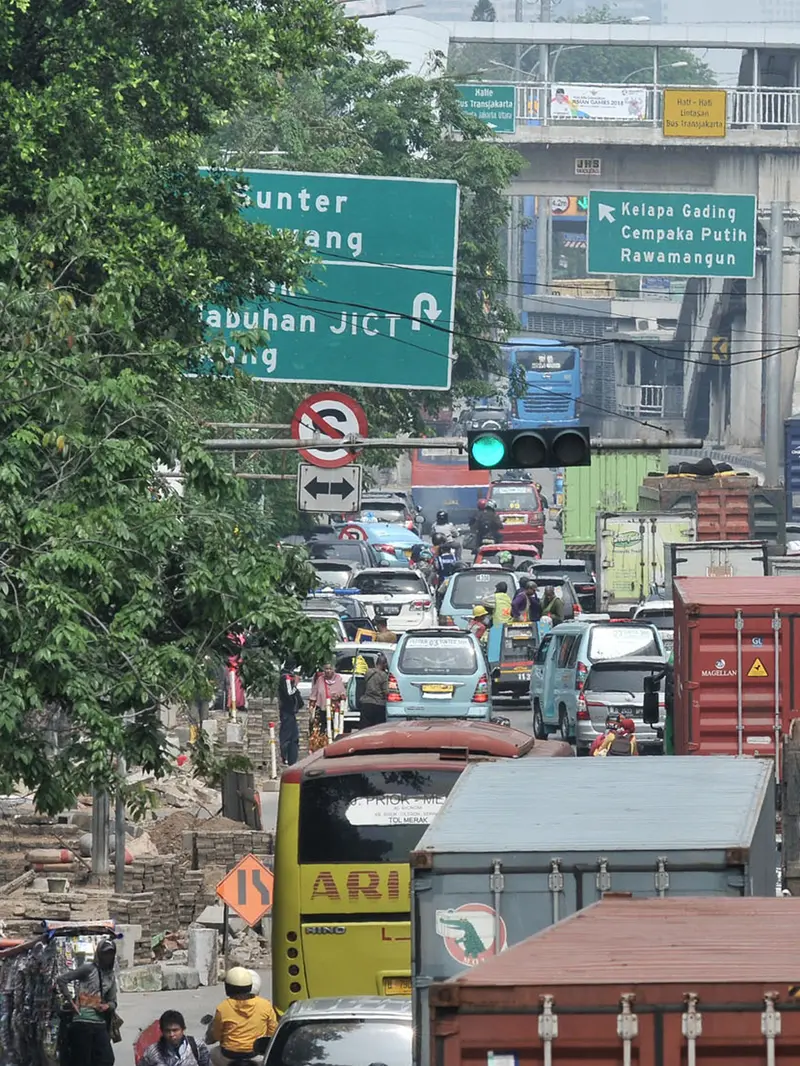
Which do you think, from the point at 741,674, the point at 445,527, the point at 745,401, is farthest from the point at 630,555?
the point at 745,401

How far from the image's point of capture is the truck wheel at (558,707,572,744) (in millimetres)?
29125

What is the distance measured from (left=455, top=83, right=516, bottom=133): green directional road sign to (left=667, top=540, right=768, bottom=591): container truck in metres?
20.8

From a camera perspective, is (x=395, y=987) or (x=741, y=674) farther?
(x=741, y=674)

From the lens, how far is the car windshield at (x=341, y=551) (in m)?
46.0

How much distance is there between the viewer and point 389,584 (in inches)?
1582

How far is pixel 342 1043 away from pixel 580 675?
17.1 meters

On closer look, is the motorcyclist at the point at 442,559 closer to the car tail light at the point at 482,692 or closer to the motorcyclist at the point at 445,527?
the motorcyclist at the point at 445,527

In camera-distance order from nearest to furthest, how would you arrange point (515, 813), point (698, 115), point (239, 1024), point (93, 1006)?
point (515, 813) → point (239, 1024) → point (93, 1006) → point (698, 115)

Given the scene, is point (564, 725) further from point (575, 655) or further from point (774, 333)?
point (774, 333)

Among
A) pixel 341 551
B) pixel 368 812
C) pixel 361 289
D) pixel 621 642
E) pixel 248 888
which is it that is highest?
pixel 361 289

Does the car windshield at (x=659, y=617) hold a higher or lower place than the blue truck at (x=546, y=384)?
lower

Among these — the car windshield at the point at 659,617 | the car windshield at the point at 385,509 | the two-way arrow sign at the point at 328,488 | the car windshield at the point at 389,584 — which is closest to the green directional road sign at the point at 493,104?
the car windshield at the point at 385,509

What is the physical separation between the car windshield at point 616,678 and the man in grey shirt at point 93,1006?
1382 cm

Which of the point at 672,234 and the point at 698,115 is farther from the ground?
the point at 698,115
